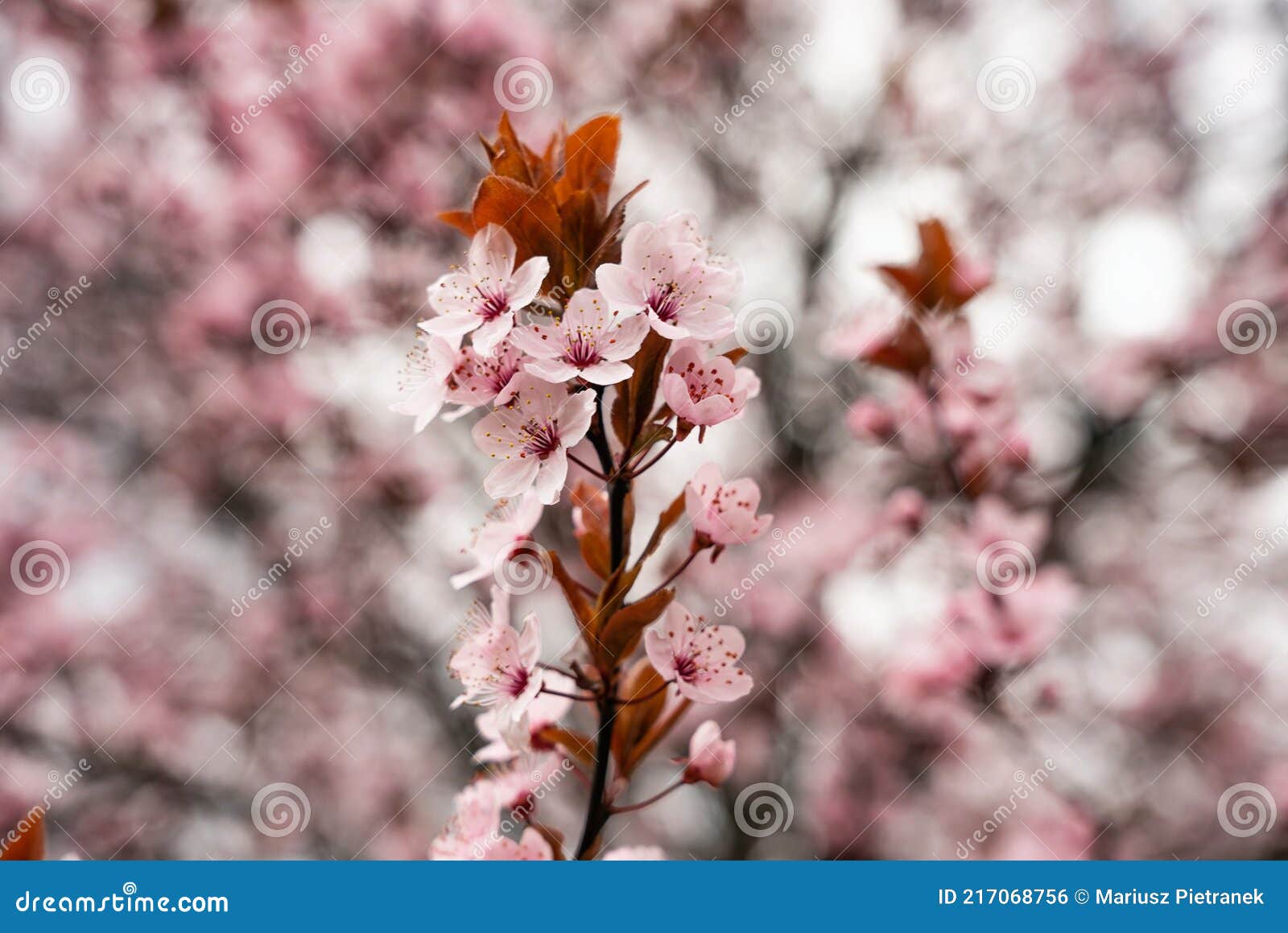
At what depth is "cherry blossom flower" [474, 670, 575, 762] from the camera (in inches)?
29.1

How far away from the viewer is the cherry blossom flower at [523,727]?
0.74m

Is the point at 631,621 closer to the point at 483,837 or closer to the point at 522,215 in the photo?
the point at 483,837

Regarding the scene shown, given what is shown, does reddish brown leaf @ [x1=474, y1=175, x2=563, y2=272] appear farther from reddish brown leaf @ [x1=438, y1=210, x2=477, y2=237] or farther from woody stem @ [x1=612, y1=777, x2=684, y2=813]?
woody stem @ [x1=612, y1=777, x2=684, y2=813]

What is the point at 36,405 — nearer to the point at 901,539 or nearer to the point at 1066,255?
the point at 901,539

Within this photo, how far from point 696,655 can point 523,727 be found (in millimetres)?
165

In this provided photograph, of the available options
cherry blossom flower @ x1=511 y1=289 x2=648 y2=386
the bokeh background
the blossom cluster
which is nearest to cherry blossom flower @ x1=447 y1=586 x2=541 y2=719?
the blossom cluster

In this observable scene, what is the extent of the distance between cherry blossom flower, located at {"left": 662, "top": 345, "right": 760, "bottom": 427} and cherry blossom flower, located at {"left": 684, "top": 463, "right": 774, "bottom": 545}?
66mm

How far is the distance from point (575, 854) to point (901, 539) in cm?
108

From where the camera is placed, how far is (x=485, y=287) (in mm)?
771

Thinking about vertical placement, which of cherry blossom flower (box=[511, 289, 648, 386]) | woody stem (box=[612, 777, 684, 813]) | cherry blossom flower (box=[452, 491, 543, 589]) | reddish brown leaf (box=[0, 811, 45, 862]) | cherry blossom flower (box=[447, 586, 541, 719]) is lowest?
reddish brown leaf (box=[0, 811, 45, 862])

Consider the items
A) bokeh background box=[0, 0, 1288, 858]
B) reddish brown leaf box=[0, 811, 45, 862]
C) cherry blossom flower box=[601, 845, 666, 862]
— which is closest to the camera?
reddish brown leaf box=[0, 811, 45, 862]

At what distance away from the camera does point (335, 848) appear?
2.98 metres

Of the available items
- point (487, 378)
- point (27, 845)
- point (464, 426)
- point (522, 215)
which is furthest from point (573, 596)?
point (464, 426)

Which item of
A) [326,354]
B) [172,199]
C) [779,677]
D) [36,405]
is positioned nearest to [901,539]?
[779,677]
